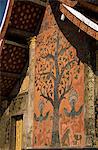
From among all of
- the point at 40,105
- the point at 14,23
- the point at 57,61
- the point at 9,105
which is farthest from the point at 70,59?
the point at 9,105

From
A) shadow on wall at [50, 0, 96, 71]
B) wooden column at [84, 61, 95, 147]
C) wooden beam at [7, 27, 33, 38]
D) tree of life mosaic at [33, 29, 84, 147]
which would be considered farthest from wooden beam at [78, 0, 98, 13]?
wooden beam at [7, 27, 33, 38]

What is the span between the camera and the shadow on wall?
246 inches

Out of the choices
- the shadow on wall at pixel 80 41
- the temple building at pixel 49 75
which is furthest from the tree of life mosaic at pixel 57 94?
the shadow on wall at pixel 80 41

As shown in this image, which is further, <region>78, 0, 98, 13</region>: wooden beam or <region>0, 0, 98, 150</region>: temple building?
<region>78, 0, 98, 13</region>: wooden beam

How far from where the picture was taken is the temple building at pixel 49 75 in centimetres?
608

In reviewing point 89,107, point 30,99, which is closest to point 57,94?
point 89,107

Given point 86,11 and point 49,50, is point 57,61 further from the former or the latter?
point 86,11

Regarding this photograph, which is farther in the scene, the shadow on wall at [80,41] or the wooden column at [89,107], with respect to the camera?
the shadow on wall at [80,41]

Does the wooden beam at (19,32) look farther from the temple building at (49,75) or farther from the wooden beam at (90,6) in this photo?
the wooden beam at (90,6)

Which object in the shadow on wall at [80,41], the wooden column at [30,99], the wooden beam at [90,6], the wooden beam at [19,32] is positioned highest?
the wooden beam at [90,6]

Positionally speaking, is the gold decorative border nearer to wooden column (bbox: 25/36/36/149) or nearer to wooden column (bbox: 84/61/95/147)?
wooden column (bbox: 84/61/95/147)

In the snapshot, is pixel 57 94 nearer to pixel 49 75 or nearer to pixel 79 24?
pixel 49 75

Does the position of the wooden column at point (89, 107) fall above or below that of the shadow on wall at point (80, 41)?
below

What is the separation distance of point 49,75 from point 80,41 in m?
1.13
